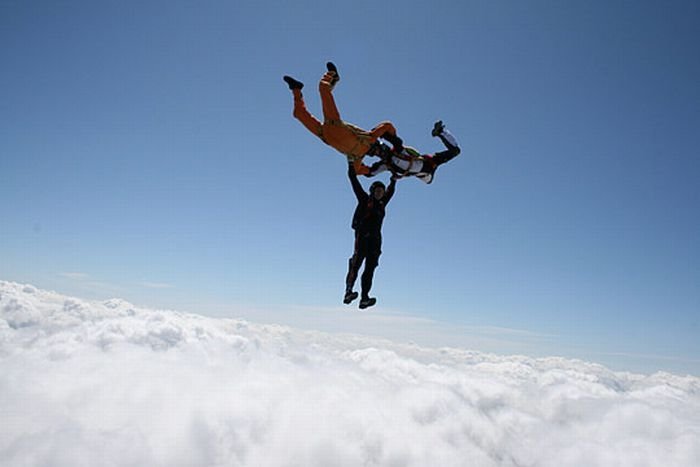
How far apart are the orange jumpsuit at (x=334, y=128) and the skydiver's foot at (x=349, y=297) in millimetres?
3464

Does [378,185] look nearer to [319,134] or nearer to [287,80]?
[319,134]

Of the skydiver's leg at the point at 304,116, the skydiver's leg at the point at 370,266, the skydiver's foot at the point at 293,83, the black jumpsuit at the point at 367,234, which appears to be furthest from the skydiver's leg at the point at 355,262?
the skydiver's foot at the point at 293,83

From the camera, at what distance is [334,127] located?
25.7ft

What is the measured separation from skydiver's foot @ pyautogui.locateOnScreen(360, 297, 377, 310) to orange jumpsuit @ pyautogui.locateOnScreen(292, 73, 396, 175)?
363 centimetres

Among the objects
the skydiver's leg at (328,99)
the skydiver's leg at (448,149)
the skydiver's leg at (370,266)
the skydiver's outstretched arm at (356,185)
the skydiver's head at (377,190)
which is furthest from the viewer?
the skydiver's leg at (370,266)

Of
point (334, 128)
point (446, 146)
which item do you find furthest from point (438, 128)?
point (334, 128)

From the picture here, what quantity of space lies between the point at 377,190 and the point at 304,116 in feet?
9.26

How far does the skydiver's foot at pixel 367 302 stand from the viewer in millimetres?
9563

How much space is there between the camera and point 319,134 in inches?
319

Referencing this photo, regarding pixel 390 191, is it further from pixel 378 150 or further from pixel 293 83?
pixel 293 83

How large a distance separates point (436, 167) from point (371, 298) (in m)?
3.69

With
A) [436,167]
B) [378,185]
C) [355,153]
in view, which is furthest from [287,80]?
[436,167]

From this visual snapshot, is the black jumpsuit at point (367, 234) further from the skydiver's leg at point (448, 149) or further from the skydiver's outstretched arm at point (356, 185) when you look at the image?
the skydiver's leg at point (448, 149)

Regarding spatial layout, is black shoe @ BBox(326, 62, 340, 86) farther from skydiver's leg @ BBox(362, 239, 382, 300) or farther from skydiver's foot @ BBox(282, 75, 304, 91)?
skydiver's leg @ BBox(362, 239, 382, 300)
